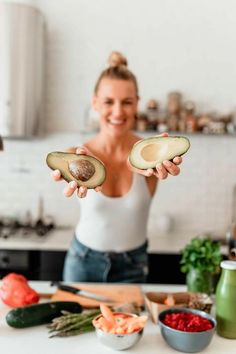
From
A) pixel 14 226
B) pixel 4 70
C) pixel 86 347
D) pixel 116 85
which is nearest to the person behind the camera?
pixel 86 347

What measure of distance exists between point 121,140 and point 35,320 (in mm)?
837

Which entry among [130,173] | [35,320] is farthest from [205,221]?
[35,320]

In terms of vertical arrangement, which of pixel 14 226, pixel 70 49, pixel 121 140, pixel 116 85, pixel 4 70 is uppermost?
pixel 70 49

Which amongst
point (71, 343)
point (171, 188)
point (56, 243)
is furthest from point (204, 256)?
point (171, 188)

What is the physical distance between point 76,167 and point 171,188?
2104 mm

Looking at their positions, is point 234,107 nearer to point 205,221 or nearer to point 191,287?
point 205,221

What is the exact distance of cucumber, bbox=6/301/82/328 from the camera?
1178 millimetres

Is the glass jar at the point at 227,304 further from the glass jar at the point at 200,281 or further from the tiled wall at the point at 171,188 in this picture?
the tiled wall at the point at 171,188

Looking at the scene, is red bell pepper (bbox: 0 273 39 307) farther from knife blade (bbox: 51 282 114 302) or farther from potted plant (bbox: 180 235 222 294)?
potted plant (bbox: 180 235 222 294)

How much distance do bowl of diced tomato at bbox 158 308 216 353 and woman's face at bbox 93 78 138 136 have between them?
29.9 inches

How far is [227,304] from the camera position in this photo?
3.86 feet

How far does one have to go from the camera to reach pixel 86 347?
110 centimetres

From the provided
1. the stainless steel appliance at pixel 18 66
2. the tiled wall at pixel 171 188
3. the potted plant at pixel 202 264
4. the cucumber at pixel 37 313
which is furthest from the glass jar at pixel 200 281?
the stainless steel appliance at pixel 18 66

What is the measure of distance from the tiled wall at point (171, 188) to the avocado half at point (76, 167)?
200 centimetres
